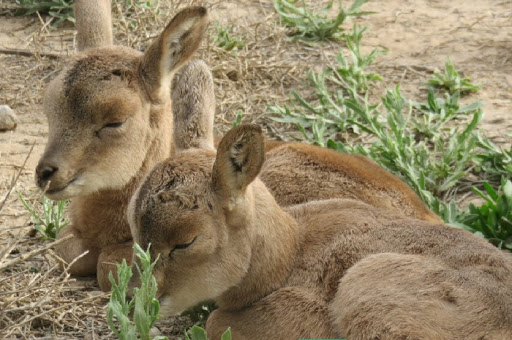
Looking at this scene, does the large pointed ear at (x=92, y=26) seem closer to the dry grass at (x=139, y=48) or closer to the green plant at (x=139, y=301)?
the dry grass at (x=139, y=48)

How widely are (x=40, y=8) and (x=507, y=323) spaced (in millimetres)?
7551

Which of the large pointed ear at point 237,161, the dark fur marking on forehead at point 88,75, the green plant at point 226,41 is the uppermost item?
the large pointed ear at point 237,161

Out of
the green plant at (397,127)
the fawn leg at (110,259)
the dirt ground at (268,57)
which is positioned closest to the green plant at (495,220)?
the green plant at (397,127)

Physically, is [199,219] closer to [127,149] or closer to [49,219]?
[127,149]

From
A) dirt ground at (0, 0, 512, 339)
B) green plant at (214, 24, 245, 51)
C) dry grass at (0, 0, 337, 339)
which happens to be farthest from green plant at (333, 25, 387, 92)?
green plant at (214, 24, 245, 51)

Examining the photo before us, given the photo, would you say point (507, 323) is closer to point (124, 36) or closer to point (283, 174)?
point (283, 174)

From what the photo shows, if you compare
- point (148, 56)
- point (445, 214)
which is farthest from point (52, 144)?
point (445, 214)

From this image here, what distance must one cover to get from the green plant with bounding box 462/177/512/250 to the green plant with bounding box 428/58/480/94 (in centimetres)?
232

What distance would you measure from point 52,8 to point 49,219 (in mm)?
4154

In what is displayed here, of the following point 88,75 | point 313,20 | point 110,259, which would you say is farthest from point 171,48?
point 313,20

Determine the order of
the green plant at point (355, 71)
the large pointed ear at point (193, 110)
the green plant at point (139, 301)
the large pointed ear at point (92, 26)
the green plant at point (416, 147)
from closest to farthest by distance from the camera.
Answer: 1. the green plant at point (139, 301)
2. the large pointed ear at point (193, 110)
3. the large pointed ear at point (92, 26)
4. the green plant at point (416, 147)
5. the green plant at point (355, 71)

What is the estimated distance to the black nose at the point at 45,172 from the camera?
7.17 metres

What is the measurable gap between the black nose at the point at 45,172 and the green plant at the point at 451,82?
4.65 meters

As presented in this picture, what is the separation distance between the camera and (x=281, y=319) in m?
6.19
